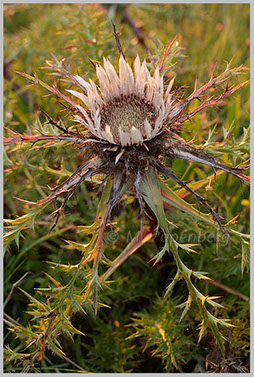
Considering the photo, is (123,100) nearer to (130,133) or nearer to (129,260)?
(130,133)

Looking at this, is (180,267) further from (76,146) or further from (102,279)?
(76,146)

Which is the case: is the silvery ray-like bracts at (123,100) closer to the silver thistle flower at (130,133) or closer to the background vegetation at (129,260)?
the silver thistle flower at (130,133)

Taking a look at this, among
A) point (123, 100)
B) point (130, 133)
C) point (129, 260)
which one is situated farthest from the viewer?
point (129, 260)

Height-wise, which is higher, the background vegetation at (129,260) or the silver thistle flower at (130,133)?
the silver thistle flower at (130,133)

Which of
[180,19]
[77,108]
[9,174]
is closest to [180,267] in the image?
[77,108]

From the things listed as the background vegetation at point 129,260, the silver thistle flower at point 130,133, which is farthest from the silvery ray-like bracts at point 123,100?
the background vegetation at point 129,260

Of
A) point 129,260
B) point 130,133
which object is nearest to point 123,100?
point 130,133

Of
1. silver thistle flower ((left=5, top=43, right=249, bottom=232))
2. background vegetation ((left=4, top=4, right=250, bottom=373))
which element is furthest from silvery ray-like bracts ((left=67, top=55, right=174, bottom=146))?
background vegetation ((left=4, top=4, right=250, bottom=373))

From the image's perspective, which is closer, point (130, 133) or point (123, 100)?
point (130, 133)
